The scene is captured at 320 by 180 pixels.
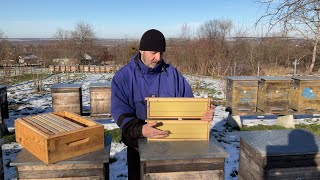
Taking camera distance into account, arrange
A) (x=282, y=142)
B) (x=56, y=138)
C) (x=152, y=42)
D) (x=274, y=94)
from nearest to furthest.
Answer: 1. (x=56, y=138)
2. (x=152, y=42)
3. (x=282, y=142)
4. (x=274, y=94)

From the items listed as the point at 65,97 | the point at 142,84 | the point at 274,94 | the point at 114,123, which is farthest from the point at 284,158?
the point at 114,123

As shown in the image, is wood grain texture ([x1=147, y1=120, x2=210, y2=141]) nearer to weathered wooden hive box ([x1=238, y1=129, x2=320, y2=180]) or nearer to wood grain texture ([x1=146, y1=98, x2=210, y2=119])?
wood grain texture ([x1=146, y1=98, x2=210, y2=119])

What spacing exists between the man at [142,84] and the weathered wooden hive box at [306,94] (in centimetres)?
438

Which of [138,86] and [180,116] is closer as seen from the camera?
[180,116]

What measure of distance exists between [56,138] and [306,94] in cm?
558

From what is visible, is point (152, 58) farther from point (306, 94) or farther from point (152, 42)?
point (306, 94)

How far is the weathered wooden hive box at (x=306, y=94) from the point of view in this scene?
5863mm

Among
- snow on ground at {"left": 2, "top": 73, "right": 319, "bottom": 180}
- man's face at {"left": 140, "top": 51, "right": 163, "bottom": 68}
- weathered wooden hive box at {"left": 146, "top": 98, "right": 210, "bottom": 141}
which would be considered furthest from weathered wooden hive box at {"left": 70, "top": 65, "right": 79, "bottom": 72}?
weathered wooden hive box at {"left": 146, "top": 98, "right": 210, "bottom": 141}

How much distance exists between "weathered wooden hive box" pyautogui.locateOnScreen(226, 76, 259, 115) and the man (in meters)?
3.78

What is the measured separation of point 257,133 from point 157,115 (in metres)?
1.25

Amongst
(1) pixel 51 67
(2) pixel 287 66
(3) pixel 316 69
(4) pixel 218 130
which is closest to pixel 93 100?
(4) pixel 218 130

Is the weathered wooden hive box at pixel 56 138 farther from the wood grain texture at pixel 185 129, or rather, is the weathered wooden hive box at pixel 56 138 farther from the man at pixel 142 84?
the wood grain texture at pixel 185 129

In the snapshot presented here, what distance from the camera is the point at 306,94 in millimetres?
5961

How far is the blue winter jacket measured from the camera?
222cm
